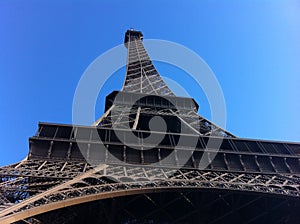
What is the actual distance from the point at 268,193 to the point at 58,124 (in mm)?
13012

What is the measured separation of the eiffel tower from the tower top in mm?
32437

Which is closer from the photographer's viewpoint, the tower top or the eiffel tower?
the eiffel tower

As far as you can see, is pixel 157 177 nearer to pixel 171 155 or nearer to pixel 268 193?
pixel 171 155

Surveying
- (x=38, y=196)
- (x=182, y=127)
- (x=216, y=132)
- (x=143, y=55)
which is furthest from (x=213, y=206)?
(x=143, y=55)

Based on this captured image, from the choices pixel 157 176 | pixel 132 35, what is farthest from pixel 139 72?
pixel 157 176

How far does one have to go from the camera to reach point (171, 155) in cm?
2284

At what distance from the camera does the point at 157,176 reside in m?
20.0

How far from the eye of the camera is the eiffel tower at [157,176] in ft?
57.8

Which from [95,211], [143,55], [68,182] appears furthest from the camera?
[143,55]

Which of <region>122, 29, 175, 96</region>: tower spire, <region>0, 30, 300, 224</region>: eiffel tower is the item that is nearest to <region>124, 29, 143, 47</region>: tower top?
<region>122, 29, 175, 96</region>: tower spire

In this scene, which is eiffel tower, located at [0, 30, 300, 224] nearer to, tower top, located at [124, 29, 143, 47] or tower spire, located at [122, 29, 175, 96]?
tower spire, located at [122, 29, 175, 96]

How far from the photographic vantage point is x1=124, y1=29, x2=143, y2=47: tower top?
57938mm

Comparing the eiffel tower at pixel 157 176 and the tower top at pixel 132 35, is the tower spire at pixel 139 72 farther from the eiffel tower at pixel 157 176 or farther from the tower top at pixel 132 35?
the eiffel tower at pixel 157 176

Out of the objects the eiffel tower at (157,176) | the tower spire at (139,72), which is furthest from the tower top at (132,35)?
the eiffel tower at (157,176)
